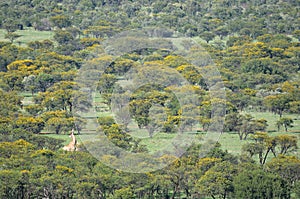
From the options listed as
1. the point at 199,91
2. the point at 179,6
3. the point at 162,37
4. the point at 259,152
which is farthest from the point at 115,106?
the point at 179,6

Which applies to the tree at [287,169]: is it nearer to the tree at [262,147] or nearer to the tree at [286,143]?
the tree at [262,147]

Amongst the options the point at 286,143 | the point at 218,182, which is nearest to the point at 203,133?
the point at 286,143

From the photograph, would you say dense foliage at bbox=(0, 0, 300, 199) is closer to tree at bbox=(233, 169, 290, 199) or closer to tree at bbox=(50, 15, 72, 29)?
tree at bbox=(233, 169, 290, 199)

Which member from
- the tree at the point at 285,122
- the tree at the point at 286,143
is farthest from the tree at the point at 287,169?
the tree at the point at 285,122

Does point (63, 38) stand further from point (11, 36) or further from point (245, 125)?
point (245, 125)

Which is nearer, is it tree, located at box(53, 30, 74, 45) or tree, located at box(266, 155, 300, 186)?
tree, located at box(266, 155, 300, 186)

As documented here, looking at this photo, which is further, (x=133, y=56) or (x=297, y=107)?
(x=133, y=56)

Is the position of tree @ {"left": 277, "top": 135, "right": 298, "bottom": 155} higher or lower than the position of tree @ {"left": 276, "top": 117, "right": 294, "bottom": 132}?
higher

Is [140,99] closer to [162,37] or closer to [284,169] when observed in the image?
[284,169]

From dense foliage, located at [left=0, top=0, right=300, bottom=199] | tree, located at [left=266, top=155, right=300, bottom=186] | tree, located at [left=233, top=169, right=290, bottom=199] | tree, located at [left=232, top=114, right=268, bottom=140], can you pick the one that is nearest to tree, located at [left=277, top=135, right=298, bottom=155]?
dense foliage, located at [left=0, top=0, right=300, bottom=199]
